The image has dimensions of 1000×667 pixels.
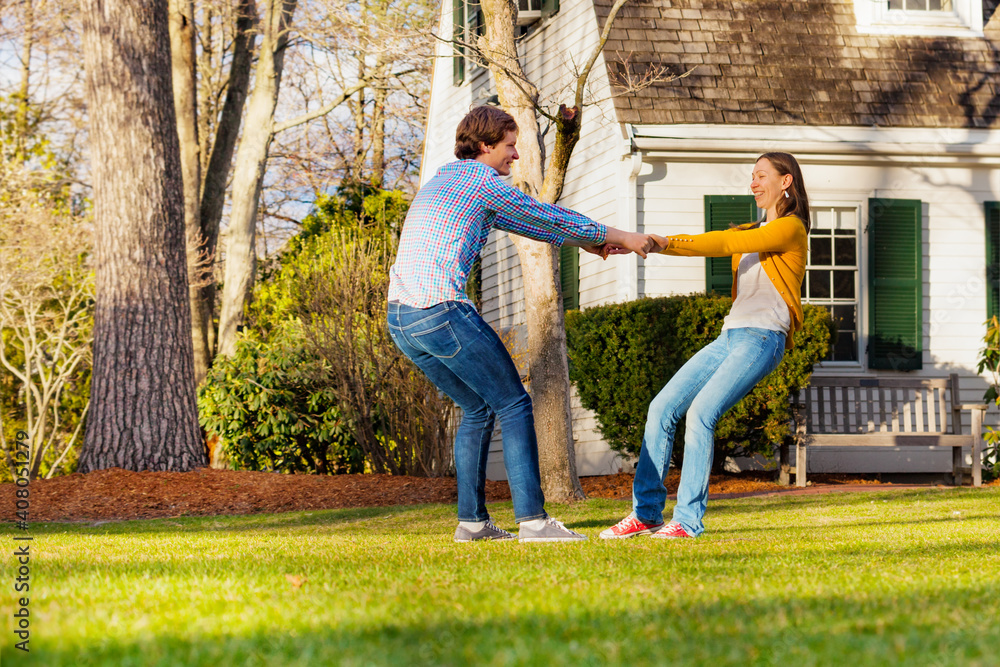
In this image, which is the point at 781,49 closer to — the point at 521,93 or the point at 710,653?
the point at 521,93

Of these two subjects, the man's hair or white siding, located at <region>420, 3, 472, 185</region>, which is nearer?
the man's hair

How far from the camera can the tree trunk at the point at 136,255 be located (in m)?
11.6

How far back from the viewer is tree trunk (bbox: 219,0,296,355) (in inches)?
794

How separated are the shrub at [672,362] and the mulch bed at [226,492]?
59cm

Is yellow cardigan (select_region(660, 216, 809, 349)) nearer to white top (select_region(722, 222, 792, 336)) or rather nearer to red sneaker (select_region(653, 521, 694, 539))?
white top (select_region(722, 222, 792, 336))

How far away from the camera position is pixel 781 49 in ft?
44.6

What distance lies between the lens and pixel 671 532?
5547 millimetres

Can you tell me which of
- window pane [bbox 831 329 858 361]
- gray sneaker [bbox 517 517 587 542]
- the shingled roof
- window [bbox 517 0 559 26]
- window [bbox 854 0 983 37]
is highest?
window [bbox 517 0 559 26]

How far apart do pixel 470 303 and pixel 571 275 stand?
955cm

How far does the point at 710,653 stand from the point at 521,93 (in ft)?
24.9

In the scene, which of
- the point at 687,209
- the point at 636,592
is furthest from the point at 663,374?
the point at 636,592

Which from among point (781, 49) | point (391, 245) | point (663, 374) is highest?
point (781, 49)

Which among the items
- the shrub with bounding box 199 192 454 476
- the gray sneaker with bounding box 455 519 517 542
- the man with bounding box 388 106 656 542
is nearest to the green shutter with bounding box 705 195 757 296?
the shrub with bounding box 199 192 454 476

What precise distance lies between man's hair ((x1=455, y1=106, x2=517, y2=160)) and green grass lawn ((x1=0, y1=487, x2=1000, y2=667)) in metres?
1.87
